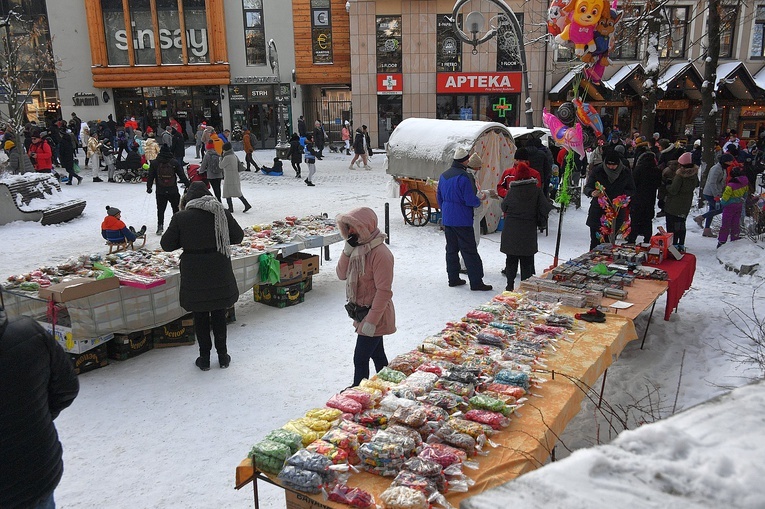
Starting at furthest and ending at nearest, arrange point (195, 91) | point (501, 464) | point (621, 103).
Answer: point (195, 91) → point (621, 103) → point (501, 464)

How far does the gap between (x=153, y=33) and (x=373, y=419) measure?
28466mm

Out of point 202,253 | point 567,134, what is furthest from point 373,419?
point 567,134

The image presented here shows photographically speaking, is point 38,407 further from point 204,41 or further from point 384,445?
point 204,41

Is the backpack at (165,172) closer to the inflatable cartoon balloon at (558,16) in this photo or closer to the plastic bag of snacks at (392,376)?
the inflatable cartoon balloon at (558,16)

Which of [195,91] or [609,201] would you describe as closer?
[609,201]

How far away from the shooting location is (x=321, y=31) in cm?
2755

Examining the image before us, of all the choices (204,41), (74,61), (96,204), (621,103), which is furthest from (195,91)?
(621,103)

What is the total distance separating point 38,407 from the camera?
2730 millimetres

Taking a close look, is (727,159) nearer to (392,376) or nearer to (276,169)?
(392,376)

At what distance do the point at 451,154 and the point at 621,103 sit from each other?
17858 millimetres

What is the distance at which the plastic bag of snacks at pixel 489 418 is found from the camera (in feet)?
11.4

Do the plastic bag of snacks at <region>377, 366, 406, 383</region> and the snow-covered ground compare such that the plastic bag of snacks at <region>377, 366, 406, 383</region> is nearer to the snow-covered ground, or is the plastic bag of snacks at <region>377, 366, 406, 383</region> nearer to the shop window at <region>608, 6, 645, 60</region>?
the snow-covered ground

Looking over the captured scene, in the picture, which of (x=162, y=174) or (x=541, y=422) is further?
(x=162, y=174)

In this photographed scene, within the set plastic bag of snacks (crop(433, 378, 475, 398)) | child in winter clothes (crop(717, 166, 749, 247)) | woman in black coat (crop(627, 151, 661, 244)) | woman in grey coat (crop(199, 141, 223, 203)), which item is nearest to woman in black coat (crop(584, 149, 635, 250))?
woman in black coat (crop(627, 151, 661, 244))
